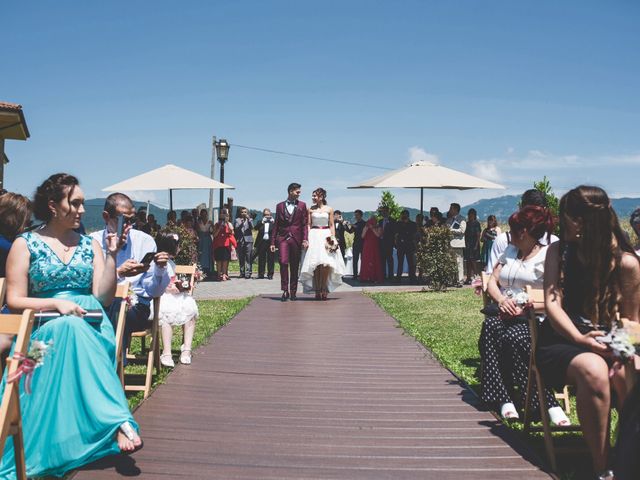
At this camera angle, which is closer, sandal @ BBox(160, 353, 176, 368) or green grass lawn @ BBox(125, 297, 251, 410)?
green grass lawn @ BBox(125, 297, 251, 410)

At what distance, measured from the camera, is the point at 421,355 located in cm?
875

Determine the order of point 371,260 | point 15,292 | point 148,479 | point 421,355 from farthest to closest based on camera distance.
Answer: point 371,260 < point 421,355 < point 15,292 < point 148,479

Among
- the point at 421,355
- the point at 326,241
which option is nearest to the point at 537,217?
the point at 421,355

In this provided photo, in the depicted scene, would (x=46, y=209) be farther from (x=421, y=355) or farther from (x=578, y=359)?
(x=421, y=355)

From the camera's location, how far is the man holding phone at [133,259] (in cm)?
647

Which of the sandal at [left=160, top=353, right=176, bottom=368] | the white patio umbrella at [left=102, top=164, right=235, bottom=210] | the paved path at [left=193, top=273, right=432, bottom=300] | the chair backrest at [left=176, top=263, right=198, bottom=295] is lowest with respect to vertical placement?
the sandal at [left=160, top=353, right=176, bottom=368]

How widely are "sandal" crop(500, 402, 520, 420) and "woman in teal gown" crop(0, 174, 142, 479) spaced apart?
107 inches

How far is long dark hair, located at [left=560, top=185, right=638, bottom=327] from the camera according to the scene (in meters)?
4.59

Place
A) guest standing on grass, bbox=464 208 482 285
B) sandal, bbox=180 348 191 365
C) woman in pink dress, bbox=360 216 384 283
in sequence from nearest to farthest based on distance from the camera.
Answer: sandal, bbox=180 348 191 365, guest standing on grass, bbox=464 208 482 285, woman in pink dress, bbox=360 216 384 283

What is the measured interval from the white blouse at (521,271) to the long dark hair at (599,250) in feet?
5.47

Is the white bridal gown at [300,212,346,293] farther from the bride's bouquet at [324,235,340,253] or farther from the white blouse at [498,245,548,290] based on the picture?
the white blouse at [498,245,548,290]

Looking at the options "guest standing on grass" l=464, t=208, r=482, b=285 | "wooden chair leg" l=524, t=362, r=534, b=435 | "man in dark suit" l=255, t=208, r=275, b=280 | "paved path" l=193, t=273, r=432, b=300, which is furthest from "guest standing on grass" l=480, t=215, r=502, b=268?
"wooden chair leg" l=524, t=362, r=534, b=435

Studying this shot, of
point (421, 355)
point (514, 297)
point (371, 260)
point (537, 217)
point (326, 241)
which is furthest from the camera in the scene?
point (371, 260)

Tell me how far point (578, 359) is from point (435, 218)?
47.4ft
